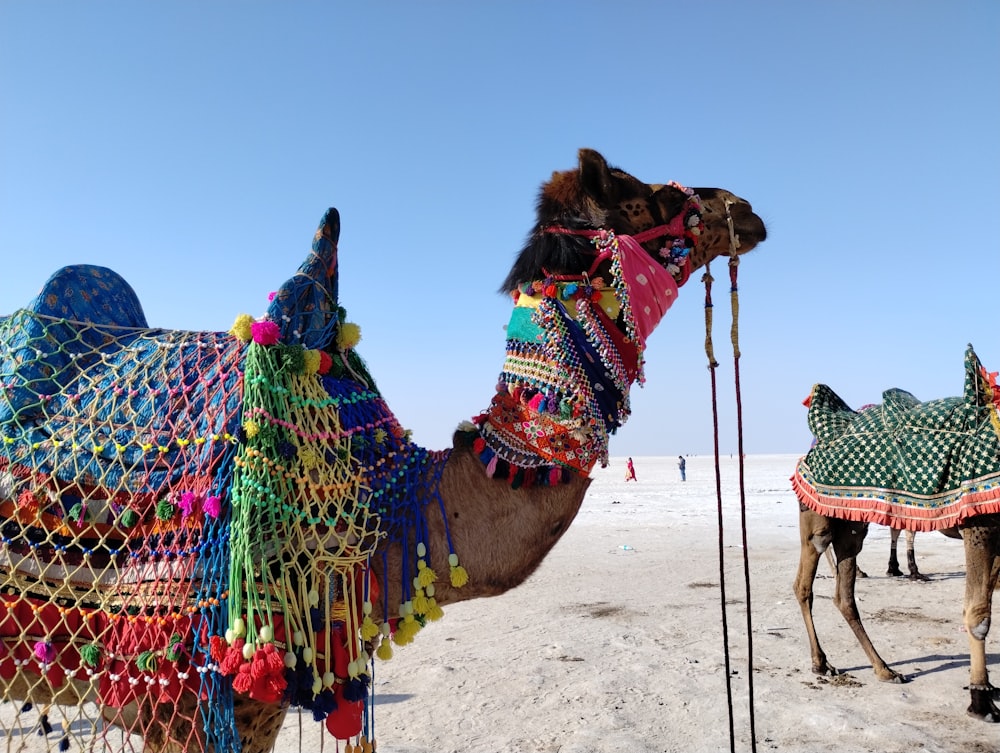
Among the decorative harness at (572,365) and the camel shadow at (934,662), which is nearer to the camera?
the decorative harness at (572,365)

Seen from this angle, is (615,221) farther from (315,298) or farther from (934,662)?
(934,662)

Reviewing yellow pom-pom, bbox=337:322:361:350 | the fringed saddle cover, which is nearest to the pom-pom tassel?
yellow pom-pom, bbox=337:322:361:350

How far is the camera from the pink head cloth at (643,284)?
224 centimetres

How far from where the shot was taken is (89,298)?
8.83ft

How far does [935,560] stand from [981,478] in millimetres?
7038

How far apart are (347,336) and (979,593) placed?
527 cm

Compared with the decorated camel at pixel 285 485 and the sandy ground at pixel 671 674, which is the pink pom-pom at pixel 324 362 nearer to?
the decorated camel at pixel 285 485

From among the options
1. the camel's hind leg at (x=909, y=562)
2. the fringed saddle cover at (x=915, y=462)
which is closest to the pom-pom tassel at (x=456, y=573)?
the fringed saddle cover at (x=915, y=462)

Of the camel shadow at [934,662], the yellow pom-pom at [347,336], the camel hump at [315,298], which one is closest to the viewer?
the camel hump at [315,298]

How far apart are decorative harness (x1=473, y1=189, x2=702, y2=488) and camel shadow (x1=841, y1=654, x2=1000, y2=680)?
523 cm

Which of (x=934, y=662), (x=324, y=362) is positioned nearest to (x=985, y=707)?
(x=934, y=662)

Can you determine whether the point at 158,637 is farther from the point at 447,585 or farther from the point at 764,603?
the point at 764,603

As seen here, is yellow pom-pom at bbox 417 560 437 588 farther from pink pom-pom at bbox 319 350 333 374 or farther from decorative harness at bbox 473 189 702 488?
pink pom-pom at bbox 319 350 333 374

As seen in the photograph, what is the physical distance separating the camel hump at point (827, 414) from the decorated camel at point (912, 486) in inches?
0.5
